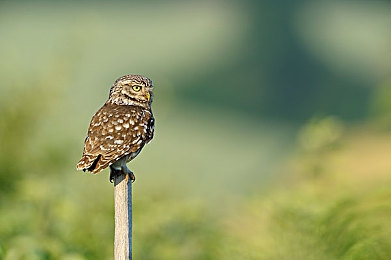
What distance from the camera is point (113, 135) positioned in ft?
11.0

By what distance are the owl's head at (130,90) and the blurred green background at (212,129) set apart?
0.86 meters

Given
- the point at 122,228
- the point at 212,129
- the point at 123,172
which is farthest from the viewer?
the point at 212,129

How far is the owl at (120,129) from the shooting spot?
3.24 metres

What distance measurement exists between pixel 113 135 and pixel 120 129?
0.22ft

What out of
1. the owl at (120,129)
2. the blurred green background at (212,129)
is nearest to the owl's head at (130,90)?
the owl at (120,129)

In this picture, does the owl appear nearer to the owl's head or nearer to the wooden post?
the owl's head

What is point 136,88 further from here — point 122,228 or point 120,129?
point 122,228

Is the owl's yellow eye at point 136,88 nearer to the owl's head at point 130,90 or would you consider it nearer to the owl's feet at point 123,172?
the owl's head at point 130,90

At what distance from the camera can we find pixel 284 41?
636 inches

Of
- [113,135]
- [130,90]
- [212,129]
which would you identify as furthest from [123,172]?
[212,129]

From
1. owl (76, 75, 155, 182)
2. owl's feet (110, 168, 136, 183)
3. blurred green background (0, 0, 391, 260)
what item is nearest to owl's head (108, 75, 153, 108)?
owl (76, 75, 155, 182)

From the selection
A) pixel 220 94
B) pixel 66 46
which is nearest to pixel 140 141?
pixel 66 46

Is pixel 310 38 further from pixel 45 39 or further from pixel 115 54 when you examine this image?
pixel 45 39

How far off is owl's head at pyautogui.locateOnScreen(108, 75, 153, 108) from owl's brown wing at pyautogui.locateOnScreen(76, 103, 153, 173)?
0.09 metres
